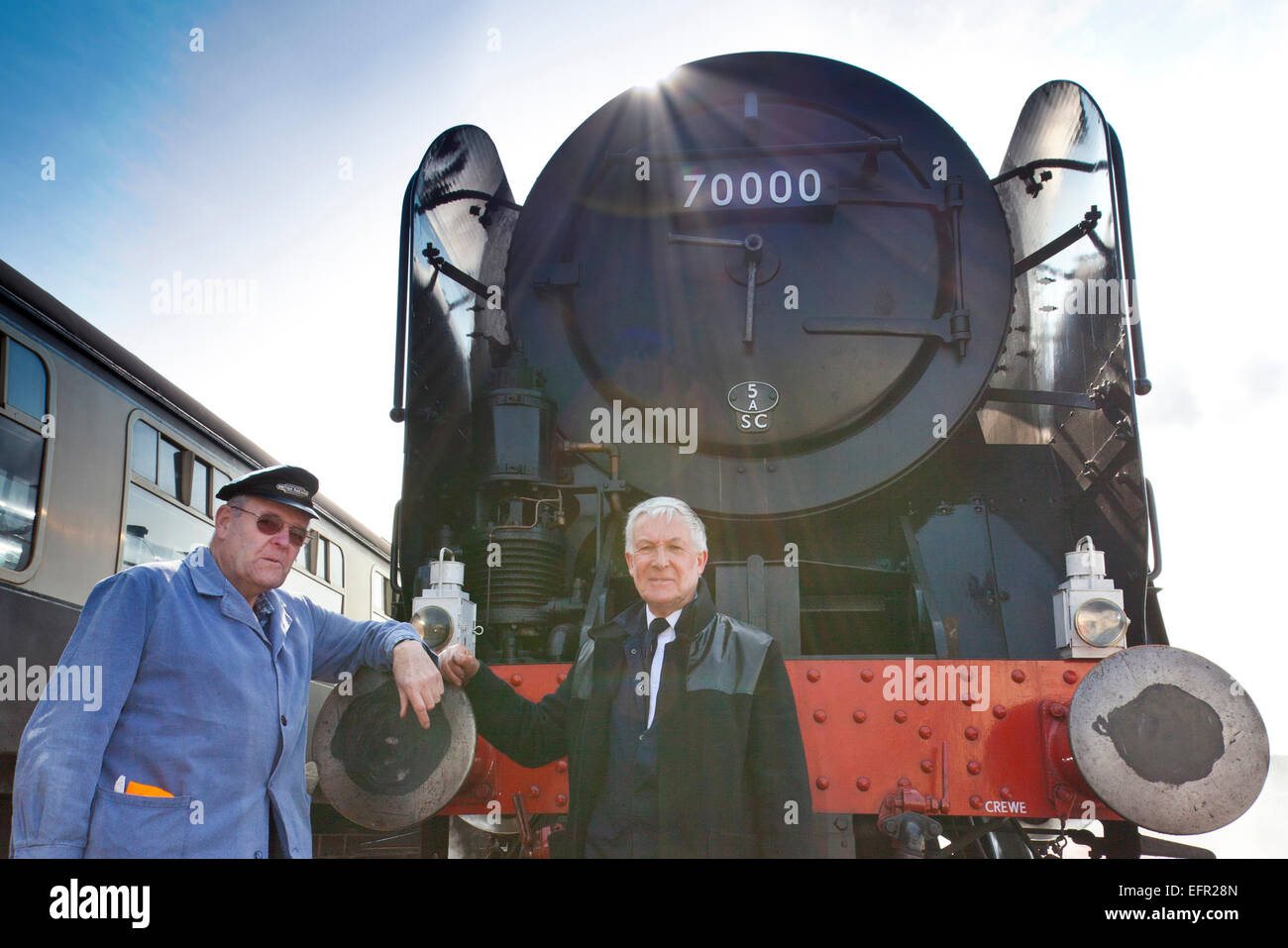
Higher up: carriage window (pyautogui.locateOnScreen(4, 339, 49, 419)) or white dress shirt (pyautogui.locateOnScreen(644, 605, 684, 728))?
carriage window (pyautogui.locateOnScreen(4, 339, 49, 419))

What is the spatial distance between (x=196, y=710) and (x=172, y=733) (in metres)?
0.06

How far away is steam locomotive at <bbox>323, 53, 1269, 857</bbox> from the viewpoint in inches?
117

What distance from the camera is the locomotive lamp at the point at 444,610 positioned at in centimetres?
254

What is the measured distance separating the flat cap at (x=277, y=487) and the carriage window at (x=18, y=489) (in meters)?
1.36

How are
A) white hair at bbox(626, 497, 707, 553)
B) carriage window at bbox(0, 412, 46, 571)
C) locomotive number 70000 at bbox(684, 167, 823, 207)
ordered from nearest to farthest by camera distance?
1. white hair at bbox(626, 497, 707, 553)
2. carriage window at bbox(0, 412, 46, 571)
3. locomotive number 70000 at bbox(684, 167, 823, 207)

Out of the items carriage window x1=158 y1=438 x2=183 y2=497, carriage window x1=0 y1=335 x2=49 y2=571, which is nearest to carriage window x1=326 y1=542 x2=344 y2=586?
carriage window x1=158 y1=438 x2=183 y2=497

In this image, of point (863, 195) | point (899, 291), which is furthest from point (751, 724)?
point (863, 195)

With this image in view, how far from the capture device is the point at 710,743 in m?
2.02

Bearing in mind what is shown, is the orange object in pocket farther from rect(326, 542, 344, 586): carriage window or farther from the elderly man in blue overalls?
rect(326, 542, 344, 586): carriage window

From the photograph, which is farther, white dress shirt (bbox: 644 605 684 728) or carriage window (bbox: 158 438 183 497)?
carriage window (bbox: 158 438 183 497)

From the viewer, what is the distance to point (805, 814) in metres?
2.00

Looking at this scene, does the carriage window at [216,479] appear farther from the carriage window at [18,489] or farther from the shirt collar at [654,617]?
the shirt collar at [654,617]
